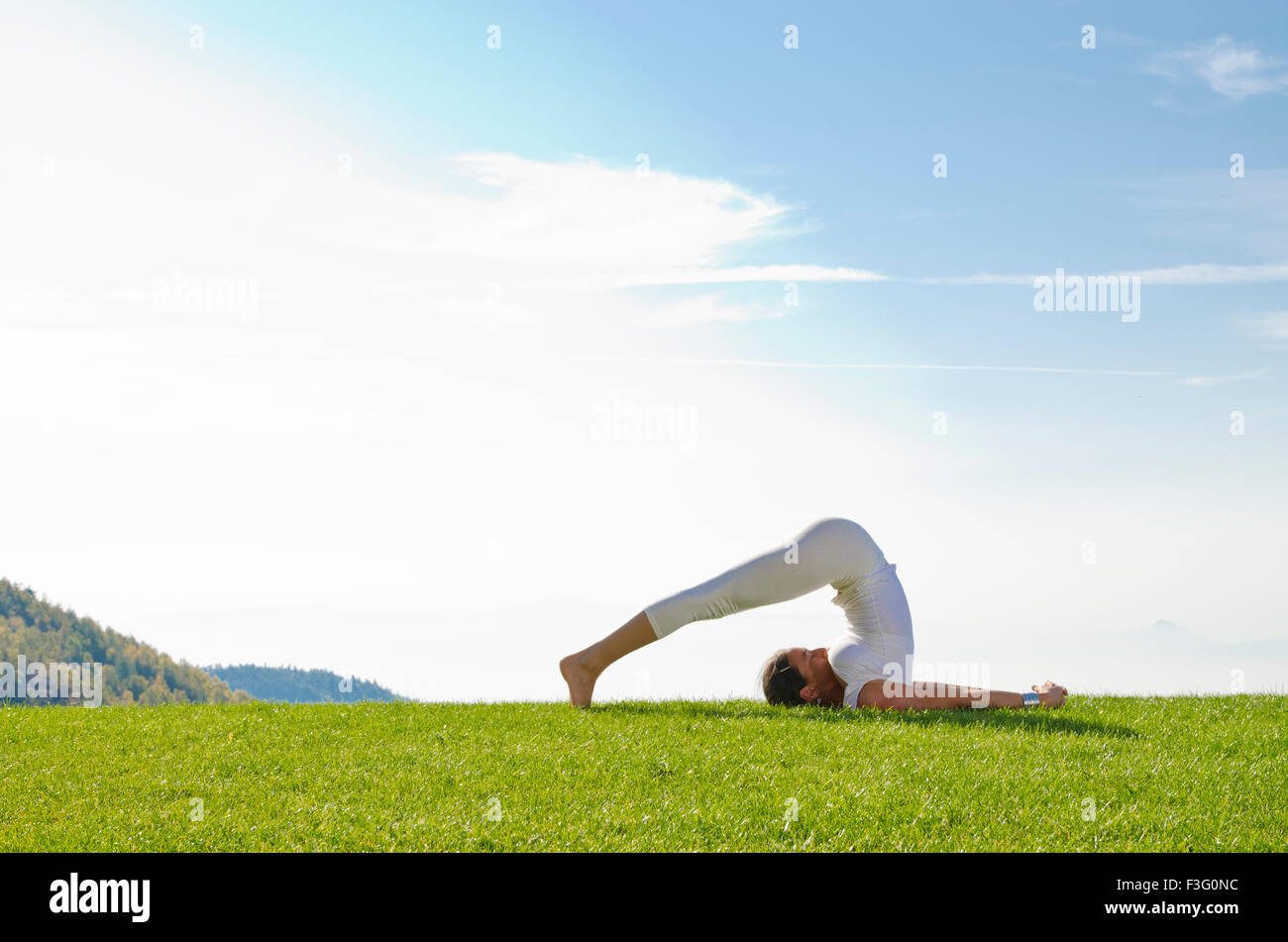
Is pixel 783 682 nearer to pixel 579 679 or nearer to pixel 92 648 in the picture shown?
pixel 579 679

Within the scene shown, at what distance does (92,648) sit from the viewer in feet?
193

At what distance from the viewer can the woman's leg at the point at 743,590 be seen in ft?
22.1

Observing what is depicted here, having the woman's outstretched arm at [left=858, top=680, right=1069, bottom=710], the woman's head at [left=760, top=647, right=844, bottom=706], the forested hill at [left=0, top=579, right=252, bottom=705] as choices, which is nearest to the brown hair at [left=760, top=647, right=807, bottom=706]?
the woman's head at [left=760, top=647, right=844, bottom=706]

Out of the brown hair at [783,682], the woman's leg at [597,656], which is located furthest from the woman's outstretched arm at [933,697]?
the woman's leg at [597,656]

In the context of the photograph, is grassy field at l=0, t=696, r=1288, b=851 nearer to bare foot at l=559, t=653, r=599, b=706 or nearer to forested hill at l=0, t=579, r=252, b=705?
bare foot at l=559, t=653, r=599, b=706

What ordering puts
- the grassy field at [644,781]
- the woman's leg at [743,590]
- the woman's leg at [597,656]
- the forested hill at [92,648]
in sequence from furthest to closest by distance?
the forested hill at [92,648] → the woman's leg at [597,656] → the woman's leg at [743,590] → the grassy field at [644,781]

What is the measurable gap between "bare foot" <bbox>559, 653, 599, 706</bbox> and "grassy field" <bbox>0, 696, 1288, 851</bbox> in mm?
279

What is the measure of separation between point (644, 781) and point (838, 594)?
2.86m

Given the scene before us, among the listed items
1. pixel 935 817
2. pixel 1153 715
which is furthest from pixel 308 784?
pixel 1153 715

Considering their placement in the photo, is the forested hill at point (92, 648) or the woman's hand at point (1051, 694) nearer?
the woman's hand at point (1051, 694)

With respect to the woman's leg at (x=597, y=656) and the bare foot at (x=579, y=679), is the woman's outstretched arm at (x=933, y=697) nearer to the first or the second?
the woman's leg at (x=597, y=656)

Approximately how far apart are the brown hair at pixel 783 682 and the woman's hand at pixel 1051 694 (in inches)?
67.5

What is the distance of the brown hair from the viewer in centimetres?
712
